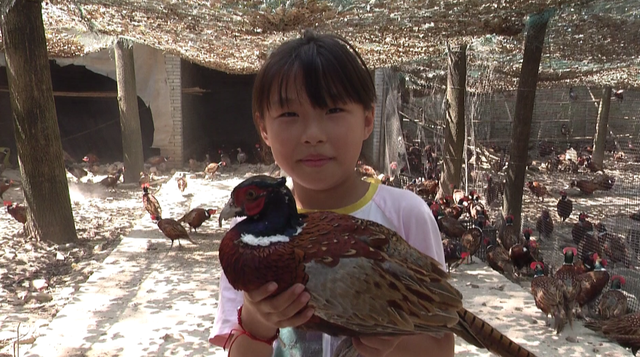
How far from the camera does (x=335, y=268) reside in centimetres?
100

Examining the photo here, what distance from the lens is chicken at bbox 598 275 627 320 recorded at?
4332 mm

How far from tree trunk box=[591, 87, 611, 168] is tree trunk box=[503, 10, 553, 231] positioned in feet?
26.4

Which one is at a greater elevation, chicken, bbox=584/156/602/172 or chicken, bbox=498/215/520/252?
chicken, bbox=584/156/602/172

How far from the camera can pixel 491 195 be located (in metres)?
7.95

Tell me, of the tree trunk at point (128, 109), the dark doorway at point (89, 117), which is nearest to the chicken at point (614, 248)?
the tree trunk at point (128, 109)

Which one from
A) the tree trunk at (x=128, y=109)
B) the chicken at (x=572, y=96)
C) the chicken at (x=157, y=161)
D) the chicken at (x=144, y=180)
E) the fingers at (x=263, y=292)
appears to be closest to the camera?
the fingers at (x=263, y=292)

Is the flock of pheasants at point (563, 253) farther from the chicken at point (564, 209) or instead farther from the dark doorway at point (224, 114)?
the dark doorway at point (224, 114)

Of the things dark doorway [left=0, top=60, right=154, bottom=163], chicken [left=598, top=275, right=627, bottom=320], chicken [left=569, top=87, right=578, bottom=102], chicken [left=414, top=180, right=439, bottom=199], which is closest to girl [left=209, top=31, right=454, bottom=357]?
chicken [left=598, top=275, right=627, bottom=320]

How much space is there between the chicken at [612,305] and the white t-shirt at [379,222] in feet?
13.0

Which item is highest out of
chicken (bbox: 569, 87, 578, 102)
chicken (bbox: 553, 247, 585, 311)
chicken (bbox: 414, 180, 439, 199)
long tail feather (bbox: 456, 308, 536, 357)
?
chicken (bbox: 569, 87, 578, 102)

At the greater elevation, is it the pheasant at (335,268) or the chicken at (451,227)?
the pheasant at (335,268)

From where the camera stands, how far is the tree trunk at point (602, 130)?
12.6 m

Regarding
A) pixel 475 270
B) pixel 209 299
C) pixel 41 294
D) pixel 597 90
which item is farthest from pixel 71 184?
pixel 597 90

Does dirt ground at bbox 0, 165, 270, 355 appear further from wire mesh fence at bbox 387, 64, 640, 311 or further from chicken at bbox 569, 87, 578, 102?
chicken at bbox 569, 87, 578, 102
